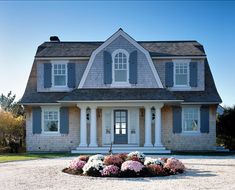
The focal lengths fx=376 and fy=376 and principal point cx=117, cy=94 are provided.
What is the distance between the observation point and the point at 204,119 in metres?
27.3

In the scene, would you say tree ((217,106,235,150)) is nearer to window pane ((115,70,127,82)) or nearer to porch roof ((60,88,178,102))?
porch roof ((60,88,178,102))

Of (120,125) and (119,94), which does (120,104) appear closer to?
(119,94)

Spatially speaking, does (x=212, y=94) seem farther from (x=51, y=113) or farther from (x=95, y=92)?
(x=51, y=113)

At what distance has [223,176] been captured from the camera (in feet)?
46.8

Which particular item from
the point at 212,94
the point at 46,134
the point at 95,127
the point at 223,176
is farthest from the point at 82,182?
the point at 212,94

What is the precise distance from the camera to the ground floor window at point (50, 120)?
2764 cm

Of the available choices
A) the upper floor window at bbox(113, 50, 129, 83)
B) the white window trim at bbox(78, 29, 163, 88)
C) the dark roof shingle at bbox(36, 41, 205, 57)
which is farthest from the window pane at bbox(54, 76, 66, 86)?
the upper floor window at bbox(113, 50, 129, 83)

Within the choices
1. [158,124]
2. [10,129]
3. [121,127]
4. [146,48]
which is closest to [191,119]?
[158,124]

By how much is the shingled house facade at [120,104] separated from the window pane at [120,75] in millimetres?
58

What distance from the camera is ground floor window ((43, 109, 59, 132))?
90.7 feet

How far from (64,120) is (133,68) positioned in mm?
6278

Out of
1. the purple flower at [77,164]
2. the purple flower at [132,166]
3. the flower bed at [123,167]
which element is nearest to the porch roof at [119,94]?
the flower bed at [123,167]

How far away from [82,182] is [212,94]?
55.5 feet

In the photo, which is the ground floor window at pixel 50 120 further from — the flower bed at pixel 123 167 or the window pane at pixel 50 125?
the flower bed at pixel 123 167
